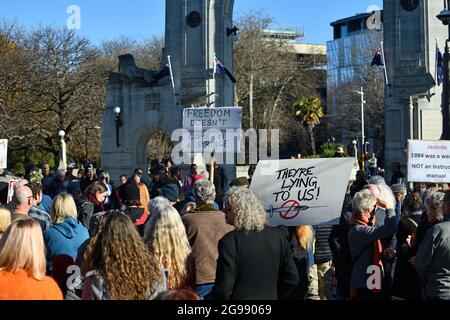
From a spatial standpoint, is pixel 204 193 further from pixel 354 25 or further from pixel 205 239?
pixel 354 25

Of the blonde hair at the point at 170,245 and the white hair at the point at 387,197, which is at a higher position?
the white hair at the point at 387,197

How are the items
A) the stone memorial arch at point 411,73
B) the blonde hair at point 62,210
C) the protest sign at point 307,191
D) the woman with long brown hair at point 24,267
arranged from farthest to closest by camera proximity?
the stone memorial arch at point 411,73 → the protest sign at point 307,191 → the blonde hair at point 62,210 → the woman with long brown hair at point 24,267

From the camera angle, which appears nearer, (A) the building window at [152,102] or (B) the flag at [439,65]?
(B) the flag at [439,65]

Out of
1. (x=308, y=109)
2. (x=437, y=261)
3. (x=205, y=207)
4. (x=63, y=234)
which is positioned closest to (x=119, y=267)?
(x=63, y=234)

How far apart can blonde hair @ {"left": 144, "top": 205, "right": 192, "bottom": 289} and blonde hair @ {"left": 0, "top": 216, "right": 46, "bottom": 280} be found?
4.98 ft

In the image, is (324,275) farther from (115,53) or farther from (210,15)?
(115,53)

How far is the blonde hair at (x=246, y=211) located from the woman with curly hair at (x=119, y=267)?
115cm

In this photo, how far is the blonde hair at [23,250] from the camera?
488cm

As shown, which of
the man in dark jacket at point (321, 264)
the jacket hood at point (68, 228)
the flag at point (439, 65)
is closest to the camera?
the jacket hood at point (68, 228)

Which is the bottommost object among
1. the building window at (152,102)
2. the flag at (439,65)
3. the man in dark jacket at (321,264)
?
the man in dark jacket at (321,264)

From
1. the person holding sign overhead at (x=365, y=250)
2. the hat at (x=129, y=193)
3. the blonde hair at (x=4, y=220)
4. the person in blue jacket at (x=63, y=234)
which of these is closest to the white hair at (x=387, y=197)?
the person holding sign overhead at (x=365, y=250)

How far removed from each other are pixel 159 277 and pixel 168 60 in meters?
26.9

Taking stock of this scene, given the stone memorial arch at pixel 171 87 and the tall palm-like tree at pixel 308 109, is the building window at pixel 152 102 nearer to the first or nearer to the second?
the stone memorial arch at pixel 171 87

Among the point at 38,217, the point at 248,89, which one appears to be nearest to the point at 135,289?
the point at 38,217
